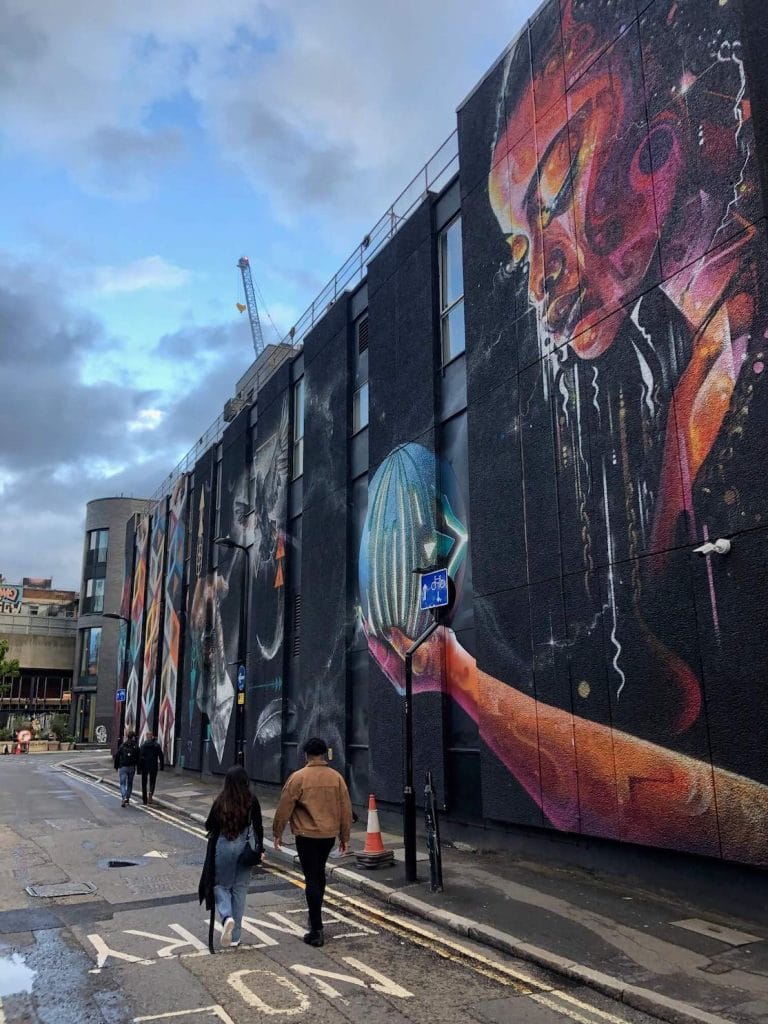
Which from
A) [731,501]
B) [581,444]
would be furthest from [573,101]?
Answer: [731,501]

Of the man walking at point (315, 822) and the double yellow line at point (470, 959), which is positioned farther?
the man walking at point (315, 822)

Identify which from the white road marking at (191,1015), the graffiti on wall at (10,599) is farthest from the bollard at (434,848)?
the graffiti on wall at (10,599)

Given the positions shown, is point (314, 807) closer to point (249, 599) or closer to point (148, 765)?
point (148, 765)

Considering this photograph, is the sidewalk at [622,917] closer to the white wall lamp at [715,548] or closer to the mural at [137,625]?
the white wall lamp at [715,548]

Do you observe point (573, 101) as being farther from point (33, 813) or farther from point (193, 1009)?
point (33, 813)

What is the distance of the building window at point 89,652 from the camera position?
67.4 meters

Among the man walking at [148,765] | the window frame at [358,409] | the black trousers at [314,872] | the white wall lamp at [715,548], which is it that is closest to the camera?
the black trousers at [314,872]

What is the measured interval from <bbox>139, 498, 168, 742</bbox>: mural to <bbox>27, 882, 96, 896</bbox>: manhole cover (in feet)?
83.5

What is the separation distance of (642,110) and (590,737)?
824cm

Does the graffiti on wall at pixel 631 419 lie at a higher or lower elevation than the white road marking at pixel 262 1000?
higher

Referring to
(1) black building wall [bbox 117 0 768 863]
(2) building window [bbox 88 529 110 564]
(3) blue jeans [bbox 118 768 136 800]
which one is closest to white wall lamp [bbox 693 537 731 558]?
(1) black building wall [bbox 117 0 768 863]

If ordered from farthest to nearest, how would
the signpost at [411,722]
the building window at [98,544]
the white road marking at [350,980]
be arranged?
the building window at [98,544] < the signpost at [411,722] < the white road marking at [350,980]

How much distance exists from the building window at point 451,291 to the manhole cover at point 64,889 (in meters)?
10.3

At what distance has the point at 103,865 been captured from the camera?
1184cm
